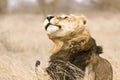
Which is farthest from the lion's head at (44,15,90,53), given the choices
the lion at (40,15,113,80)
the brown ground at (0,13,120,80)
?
the brown ground at (0,13,120,80)

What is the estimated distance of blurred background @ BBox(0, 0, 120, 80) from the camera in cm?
772

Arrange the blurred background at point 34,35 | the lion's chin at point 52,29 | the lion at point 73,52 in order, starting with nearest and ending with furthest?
the lion's chin at point 52,29 → the lion at point 73,52 → the blurred background at point 34,35

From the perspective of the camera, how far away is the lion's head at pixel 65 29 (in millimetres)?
6020

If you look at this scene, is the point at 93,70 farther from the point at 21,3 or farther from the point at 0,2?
the point at 21,3

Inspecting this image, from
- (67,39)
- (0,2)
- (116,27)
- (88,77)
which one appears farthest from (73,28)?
(0,2)

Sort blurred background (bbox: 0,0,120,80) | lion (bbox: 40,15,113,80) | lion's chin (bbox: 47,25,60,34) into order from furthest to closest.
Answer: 1. blurred background (bbox: 0,0,120,80)
2. lion (bbox: 40,15,113,80)
3. lion's chin (bbox: 47,25,60,34)

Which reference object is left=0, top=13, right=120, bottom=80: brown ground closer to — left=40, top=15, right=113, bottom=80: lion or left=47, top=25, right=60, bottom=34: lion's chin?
left=40, top=15, right=113, bottom=80: lion

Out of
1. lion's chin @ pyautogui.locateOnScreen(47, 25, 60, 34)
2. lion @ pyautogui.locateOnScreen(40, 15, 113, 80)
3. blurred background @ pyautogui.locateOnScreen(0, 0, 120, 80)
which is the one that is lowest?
blurred background @ pyautogui.locateOnScreen(0, 0, 120, 80)

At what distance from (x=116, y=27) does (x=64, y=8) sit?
1380 cm

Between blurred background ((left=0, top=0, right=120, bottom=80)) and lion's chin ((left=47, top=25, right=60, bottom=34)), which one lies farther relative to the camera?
blurred background ((left=0, top=0, right=120, bottom=80))

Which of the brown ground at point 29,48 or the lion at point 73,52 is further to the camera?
the brown ground at point 29,48

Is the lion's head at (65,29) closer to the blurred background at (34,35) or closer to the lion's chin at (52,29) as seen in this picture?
the lion's chin at (52,29)

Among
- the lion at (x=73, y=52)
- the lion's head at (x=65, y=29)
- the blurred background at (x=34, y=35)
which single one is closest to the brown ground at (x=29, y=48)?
the blurred background at (x=34, y=35)

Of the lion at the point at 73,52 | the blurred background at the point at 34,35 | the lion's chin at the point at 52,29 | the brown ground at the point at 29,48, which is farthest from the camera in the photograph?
the blurred background at the point at 34,35
